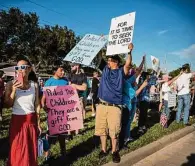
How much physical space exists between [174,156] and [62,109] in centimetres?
307

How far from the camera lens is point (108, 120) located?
5578mm

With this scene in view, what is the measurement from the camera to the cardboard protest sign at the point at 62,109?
512 cm

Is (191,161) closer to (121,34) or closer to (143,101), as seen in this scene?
(143,101)

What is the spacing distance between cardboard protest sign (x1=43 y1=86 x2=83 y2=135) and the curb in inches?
41.2

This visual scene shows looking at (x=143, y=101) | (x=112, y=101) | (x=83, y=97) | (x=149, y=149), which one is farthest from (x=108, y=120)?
(x=83, y=97)

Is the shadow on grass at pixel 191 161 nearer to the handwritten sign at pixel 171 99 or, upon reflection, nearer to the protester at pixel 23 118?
the handwritten sign at pixel 171 99

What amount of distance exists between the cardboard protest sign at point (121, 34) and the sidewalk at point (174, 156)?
247 centimetres

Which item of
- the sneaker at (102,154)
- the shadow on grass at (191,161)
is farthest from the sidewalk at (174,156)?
the sneaker at (102,154)

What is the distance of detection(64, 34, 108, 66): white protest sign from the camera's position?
6.15 metres

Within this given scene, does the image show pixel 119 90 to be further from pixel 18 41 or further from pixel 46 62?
pixel 18 41

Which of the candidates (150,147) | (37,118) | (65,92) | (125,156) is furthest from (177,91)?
(37,118)

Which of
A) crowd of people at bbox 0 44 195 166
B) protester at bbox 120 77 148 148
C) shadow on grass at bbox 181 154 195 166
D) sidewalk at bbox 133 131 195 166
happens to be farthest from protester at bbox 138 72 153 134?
shadow on grass at bbox 181 154 195 166

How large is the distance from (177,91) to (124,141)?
14.6ft

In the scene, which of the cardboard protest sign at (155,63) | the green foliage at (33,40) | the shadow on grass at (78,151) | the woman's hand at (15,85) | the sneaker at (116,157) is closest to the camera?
the woman's hand at (15,85)
